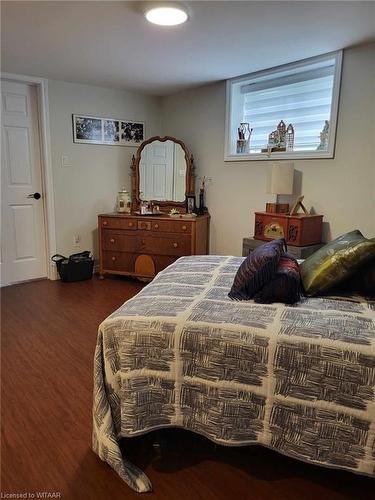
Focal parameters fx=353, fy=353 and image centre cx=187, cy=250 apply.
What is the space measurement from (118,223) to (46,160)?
3.44 feet

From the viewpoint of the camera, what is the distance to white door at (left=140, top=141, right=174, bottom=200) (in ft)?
14.3

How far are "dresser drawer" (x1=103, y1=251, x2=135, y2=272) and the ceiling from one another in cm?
192

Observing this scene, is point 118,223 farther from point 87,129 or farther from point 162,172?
point 87,129

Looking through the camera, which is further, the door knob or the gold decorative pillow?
the door knob

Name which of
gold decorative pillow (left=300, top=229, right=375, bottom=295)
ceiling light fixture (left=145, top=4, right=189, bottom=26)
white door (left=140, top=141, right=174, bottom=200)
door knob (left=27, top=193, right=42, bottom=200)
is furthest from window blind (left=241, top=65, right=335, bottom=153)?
door knob (left=27, top=193, right=42, bottom=200)

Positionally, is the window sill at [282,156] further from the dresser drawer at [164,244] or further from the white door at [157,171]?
the dresser drawer at [164,244]

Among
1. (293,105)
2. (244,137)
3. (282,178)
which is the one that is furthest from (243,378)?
(244,137)

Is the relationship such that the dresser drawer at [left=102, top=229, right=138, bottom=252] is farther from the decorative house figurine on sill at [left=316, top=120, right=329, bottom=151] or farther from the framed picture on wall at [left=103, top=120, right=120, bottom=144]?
the decorative house figurine on sill at [left=316, top=120, right=329, bottom=151]

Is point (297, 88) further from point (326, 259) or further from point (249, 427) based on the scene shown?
point (249, 427)

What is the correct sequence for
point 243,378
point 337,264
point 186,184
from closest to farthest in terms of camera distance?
1. point 243,378
2. point 337,264
3. point 186,184

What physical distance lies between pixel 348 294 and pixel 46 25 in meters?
2.52

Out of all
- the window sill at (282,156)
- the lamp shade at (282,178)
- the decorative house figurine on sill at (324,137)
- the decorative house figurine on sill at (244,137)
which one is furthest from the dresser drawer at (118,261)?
the decorative house figurine on sill at (324,137)

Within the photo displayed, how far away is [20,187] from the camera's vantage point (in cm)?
392

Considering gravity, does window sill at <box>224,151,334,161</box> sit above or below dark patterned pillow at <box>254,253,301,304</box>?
above
